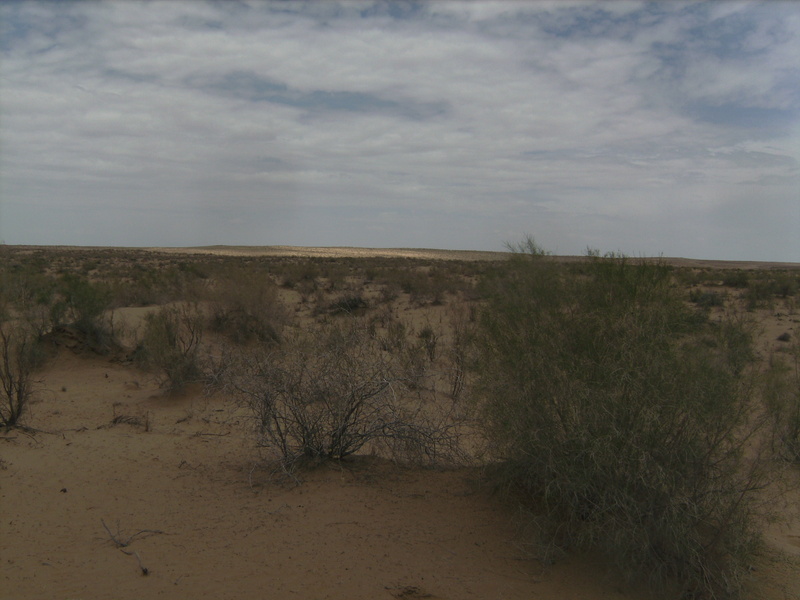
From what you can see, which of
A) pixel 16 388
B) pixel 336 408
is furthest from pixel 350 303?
pixel 336 408

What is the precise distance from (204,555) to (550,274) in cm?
460

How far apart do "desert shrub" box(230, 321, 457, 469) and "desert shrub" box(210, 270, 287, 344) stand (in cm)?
812

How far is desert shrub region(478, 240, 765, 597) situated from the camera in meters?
4.71

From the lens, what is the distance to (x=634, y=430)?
4840mm

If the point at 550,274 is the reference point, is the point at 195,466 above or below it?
below

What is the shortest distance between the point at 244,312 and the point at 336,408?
9.29m

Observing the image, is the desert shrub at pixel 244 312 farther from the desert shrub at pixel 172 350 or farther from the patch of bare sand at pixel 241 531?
the patch of bare sand at pixel 241 531

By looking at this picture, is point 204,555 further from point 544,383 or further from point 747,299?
point 747,299

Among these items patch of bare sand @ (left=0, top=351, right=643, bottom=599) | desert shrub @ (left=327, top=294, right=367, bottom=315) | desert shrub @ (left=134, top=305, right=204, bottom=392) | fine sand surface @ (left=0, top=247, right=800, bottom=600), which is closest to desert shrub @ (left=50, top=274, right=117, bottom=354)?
desert shrub @ (left=134, top=305, right=204, bottom=392)

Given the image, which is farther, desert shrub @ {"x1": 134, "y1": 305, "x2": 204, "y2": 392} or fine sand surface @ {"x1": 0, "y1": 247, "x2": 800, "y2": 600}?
desert shrub @ {"x1": 134, "y1": 305, "x2": 204, "y2": 392}

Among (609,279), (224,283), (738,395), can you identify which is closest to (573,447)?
(738,395)

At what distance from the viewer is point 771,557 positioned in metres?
5.22

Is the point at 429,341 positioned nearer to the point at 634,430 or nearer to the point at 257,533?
the point at 257,533

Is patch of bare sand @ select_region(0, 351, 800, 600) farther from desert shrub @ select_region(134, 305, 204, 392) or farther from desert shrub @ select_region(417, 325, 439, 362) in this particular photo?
desert shrub @ select_region(417, 325, 439, 362)
